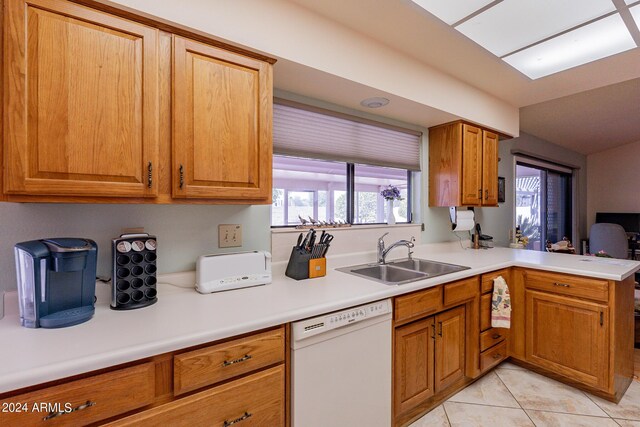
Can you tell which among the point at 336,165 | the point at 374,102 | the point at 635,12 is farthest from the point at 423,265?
the point at 635,12

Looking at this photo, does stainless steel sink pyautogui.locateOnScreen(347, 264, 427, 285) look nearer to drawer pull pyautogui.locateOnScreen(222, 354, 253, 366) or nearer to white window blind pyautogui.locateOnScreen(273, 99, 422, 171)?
white window blind pyautogui.locateOnScreen(273, 99, 422, 171)

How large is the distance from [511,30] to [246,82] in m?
1.66

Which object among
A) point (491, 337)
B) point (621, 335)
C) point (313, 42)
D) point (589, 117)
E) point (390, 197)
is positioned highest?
point (589, 117)

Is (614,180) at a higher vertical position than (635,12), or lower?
lower

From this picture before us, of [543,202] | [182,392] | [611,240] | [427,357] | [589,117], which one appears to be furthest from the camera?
[543,202]

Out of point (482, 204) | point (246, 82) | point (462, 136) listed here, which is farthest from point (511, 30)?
point (246, 82)

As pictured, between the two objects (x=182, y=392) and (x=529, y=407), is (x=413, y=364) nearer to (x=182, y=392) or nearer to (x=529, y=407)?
(x=529, y=407)

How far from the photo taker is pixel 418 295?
1718 millimetres

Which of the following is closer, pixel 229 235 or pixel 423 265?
pixel 229 235

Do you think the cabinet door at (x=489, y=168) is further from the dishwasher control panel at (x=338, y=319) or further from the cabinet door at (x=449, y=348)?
the dishwasher control panel at (x=338, y=319)

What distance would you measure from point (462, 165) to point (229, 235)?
80.9 inches

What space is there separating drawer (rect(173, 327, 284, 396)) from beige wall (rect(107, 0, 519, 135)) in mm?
1320

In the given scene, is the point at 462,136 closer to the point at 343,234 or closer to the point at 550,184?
the point at 343,234

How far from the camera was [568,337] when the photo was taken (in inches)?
83.3
